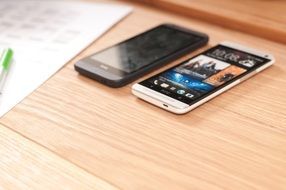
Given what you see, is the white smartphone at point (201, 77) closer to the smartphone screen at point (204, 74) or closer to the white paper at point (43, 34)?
the smartphone screen at point (204, 74)

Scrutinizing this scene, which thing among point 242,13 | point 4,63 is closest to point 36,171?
point 4,63

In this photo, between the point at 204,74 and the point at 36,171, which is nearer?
the point at 36,171

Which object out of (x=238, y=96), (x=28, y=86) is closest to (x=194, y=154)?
(x=238, y=96)

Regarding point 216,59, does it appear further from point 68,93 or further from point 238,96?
point 68,93

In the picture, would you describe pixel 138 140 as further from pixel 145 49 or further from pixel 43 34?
A: pixel 43 34

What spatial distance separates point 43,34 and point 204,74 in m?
0.28

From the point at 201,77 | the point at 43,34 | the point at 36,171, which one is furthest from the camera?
the point at 43,34

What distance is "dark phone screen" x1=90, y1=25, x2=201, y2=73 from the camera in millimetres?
584

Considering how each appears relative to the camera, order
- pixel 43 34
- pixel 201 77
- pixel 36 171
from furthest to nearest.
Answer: pixel 43 34
pixel 201 77
pixel 36 171

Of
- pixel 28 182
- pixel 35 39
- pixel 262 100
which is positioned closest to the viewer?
pixel 28 182

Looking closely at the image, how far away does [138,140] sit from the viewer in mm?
470

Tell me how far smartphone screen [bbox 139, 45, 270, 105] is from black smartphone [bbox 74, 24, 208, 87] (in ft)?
0.09

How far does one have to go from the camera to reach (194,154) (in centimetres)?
45

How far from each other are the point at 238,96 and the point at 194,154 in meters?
0.12
